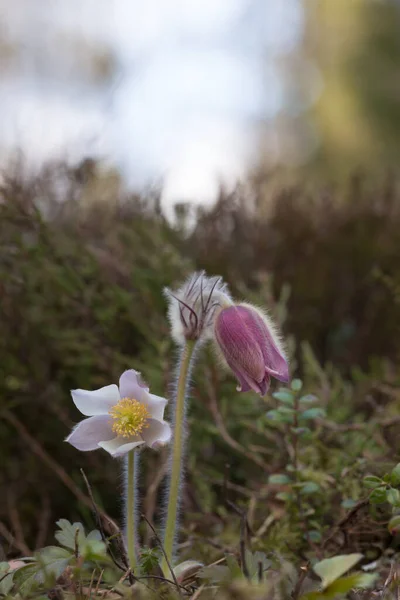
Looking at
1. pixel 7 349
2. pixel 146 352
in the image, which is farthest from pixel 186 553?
pixel 7 349

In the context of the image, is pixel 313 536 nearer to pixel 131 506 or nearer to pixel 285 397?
pixel 285 397

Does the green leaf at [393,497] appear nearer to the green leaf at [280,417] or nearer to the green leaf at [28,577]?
the green leaf at [280,417]

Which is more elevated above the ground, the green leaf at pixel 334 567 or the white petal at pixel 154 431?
the white petal at pixel 154 431

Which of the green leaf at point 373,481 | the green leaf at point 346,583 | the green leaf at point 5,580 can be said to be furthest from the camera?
the green leaf at point 373,481

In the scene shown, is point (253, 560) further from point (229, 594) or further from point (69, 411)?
point (69, 411)

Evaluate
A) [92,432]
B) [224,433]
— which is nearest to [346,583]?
[92,432]

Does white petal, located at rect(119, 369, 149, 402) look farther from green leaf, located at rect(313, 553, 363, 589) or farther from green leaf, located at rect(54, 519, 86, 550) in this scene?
green leaf, located at rect(313, 553, 363, 589)

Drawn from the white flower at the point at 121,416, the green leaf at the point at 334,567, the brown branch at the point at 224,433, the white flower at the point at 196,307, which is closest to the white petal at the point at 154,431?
the white flower at the point at 121,416
